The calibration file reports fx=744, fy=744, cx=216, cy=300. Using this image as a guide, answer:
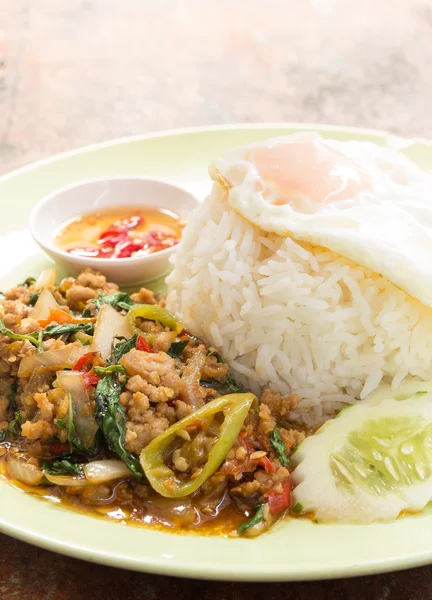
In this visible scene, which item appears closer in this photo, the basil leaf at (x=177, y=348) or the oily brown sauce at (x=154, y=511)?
the oily brown sauce at (x=154, y=511)

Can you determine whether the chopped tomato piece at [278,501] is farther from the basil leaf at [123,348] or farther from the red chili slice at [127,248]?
the red chili slice at [127,248]

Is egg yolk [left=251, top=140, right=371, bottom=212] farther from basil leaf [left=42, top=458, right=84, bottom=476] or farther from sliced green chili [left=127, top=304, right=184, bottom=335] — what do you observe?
basil leaf [left=42, top=458, right=84, bottom=476]

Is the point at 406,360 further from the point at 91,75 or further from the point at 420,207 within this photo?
the point at 91,75

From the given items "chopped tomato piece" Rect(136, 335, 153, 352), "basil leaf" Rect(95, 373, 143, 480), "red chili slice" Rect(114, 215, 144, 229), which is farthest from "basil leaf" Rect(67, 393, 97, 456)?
"red chili slice" Rect(114, 215, 144, 229)

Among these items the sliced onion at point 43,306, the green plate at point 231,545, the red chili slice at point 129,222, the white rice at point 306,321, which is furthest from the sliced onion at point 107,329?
the red chili slice at point 129,222

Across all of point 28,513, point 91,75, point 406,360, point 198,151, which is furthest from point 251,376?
point 91,75
